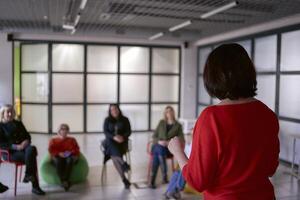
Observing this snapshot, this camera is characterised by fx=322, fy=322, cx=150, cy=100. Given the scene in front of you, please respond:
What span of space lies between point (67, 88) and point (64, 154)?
14.9ft

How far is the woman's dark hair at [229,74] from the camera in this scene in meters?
1.10

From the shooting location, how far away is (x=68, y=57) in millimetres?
8789

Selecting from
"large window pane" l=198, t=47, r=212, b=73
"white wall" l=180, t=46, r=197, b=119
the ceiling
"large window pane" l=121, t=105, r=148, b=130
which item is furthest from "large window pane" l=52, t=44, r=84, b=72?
"large window pane" l=198, t=47, r=212, b=73

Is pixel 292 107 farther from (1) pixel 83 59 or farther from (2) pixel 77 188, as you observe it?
(1) pixel 83 59

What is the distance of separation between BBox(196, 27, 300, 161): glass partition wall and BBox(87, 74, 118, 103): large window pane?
4.03 metres

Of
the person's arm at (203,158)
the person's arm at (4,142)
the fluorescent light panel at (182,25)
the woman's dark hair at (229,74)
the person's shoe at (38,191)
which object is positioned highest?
the fluorescent light panel at (182,25)

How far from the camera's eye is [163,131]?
16.2 feet

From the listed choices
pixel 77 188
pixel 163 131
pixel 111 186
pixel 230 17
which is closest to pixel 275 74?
pixel 230 17

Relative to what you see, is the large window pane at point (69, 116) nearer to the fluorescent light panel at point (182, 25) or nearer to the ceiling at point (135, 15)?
the ceiling at point (135, 15)

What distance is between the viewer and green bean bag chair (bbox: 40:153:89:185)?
177 inches

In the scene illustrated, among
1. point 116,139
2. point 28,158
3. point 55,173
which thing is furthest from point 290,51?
point 28,158

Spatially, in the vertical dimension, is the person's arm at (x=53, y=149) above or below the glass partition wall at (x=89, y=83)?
below

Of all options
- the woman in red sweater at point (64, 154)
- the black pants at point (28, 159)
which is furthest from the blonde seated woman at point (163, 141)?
the black pants at point (28, 159)

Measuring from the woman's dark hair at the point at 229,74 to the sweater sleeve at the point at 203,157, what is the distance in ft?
0.32
